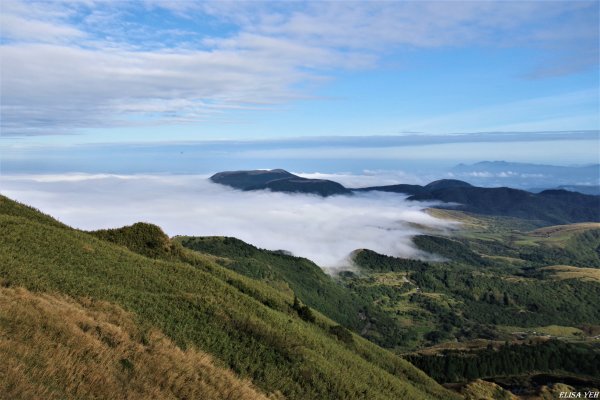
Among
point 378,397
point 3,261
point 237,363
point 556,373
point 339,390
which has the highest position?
point 3,261

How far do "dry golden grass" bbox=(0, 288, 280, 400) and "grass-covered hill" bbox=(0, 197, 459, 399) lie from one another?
70mm

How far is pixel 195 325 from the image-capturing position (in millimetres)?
34469

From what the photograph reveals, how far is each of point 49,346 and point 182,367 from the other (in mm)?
7469

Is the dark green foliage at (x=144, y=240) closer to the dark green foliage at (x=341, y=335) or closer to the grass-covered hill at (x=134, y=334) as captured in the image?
the grass-covered hill at (x=134, y=334)

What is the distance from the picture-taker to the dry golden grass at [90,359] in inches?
653

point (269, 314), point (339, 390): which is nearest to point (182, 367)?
point (339, 390)

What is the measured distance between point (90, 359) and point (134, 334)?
7.09m

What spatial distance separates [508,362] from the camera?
145750 mm

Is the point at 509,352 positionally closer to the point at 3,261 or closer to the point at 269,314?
the point at 269,314

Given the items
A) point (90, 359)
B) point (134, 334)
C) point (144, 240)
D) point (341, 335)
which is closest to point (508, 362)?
point (341, 335)

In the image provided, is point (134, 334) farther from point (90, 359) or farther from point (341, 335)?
point (341, 335)

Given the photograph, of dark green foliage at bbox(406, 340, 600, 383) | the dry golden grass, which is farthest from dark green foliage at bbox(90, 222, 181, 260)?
dark green foliage at bbox(406, 340, 600, 383)

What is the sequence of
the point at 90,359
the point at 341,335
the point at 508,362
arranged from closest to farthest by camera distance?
the point at 90,359 → the point at 341,335 → the point at 508,362

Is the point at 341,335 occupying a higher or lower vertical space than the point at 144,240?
lower
